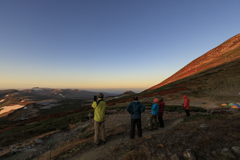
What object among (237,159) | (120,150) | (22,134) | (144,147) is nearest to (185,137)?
(237,159)

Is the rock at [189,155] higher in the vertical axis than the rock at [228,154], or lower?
lower

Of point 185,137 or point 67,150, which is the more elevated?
point 185,137

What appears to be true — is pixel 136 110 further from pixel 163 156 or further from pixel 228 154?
pixel 228 154

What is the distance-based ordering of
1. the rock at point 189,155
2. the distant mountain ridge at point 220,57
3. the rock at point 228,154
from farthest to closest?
the distant mountain ridge at point 220,57, the rock at point 189,155, the rock at point 228,154

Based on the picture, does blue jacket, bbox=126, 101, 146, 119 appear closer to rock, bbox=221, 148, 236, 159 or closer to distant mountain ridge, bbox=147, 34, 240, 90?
rock, bbox=221, 148, 236, 159

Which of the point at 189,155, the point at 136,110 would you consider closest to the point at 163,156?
the point at 189,155

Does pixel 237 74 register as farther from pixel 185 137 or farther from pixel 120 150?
pixel 120 150

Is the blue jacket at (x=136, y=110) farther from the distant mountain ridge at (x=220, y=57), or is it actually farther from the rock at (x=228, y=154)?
the distant mountain ridge at (x=220, y=57)

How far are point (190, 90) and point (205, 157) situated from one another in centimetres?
3903

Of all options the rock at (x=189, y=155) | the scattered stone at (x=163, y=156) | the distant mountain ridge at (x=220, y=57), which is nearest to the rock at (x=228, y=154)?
the rock at (x=189, y=155)

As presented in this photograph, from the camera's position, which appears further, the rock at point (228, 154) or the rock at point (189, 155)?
the rock at point (189, 155)

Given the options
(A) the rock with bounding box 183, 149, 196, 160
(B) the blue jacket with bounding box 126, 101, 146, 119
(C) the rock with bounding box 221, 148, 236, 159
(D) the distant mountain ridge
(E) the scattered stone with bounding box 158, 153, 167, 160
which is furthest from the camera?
(D) the distant mountain ridge

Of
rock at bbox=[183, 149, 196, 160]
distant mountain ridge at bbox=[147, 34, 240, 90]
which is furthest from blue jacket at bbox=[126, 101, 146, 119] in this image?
distant mountain ridge at bbox=[147, 34, 240, 90]

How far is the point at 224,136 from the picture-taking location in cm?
502
